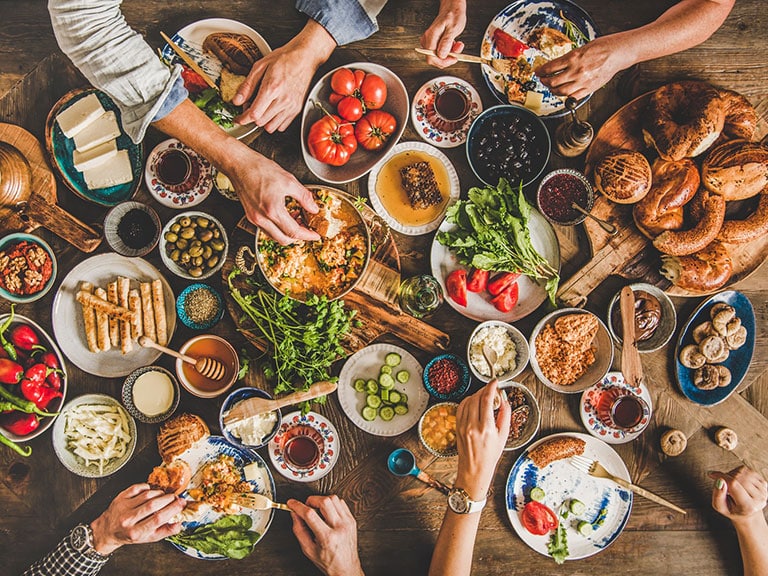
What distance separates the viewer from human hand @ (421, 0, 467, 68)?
2549mm

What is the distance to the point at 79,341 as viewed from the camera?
9.19 ft

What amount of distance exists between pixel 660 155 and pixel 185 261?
8.27 ft

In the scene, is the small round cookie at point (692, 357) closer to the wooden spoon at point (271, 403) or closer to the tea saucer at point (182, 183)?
the wooden spoon at point (271, 403)

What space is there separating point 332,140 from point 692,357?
227cm

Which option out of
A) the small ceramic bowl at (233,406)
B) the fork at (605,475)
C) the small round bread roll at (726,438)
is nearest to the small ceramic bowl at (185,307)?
the small ceramic bowl at (233,406)

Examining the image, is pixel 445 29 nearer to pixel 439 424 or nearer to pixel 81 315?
pixel 439 424

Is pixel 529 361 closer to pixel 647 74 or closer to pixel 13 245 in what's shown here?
pixel 647 74

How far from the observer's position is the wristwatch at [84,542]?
2.73 meters

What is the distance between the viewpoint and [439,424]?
2.80m

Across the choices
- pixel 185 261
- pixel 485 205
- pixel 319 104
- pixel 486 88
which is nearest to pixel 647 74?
pixel 486 88

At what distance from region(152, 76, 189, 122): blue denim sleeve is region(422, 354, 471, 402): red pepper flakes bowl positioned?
178cm

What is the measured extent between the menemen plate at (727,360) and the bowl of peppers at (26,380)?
11.0 feet

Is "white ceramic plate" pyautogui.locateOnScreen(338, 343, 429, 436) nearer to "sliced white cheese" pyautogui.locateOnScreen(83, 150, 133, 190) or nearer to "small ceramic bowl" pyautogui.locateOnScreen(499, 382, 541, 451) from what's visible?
"small ceramic bowl" pyautogui.locateOnScreen(499, 382, 541, 451)

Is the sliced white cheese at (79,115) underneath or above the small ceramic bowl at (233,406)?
above
